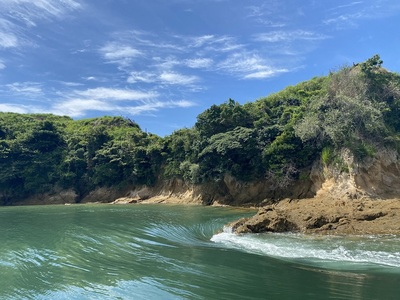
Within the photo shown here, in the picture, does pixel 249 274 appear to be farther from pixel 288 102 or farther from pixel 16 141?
pixel 16 141

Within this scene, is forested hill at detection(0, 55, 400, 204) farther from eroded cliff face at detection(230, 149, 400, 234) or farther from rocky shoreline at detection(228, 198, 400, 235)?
rocky shoreline at detection(228, 198, 400, 235)

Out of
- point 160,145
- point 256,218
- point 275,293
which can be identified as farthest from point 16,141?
point 275,293

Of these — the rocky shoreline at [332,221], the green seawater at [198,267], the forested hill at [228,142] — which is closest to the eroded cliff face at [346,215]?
the rocky shoreline at [332,221]

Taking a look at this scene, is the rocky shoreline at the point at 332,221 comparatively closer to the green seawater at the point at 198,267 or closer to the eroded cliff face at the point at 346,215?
the eroded cliff face at the point at 346,215

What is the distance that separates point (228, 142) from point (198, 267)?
26289mm

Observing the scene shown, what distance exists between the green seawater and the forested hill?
57.0 feet

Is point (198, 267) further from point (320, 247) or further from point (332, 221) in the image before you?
point (332, 221)

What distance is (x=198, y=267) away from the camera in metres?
9.88

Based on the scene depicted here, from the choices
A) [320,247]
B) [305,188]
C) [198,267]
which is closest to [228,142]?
[305,188]

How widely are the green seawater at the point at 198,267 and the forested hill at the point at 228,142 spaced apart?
17.4 meters

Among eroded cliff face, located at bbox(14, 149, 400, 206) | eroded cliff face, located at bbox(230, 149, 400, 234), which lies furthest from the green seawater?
eroded cliff face, located at bbox(14, 149, 400, 206)

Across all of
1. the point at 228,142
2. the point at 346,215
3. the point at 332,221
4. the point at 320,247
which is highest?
the point at 228,142

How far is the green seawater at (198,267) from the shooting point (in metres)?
7.78

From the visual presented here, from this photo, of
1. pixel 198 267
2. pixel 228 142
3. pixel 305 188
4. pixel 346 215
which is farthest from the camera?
pixel 228 142
